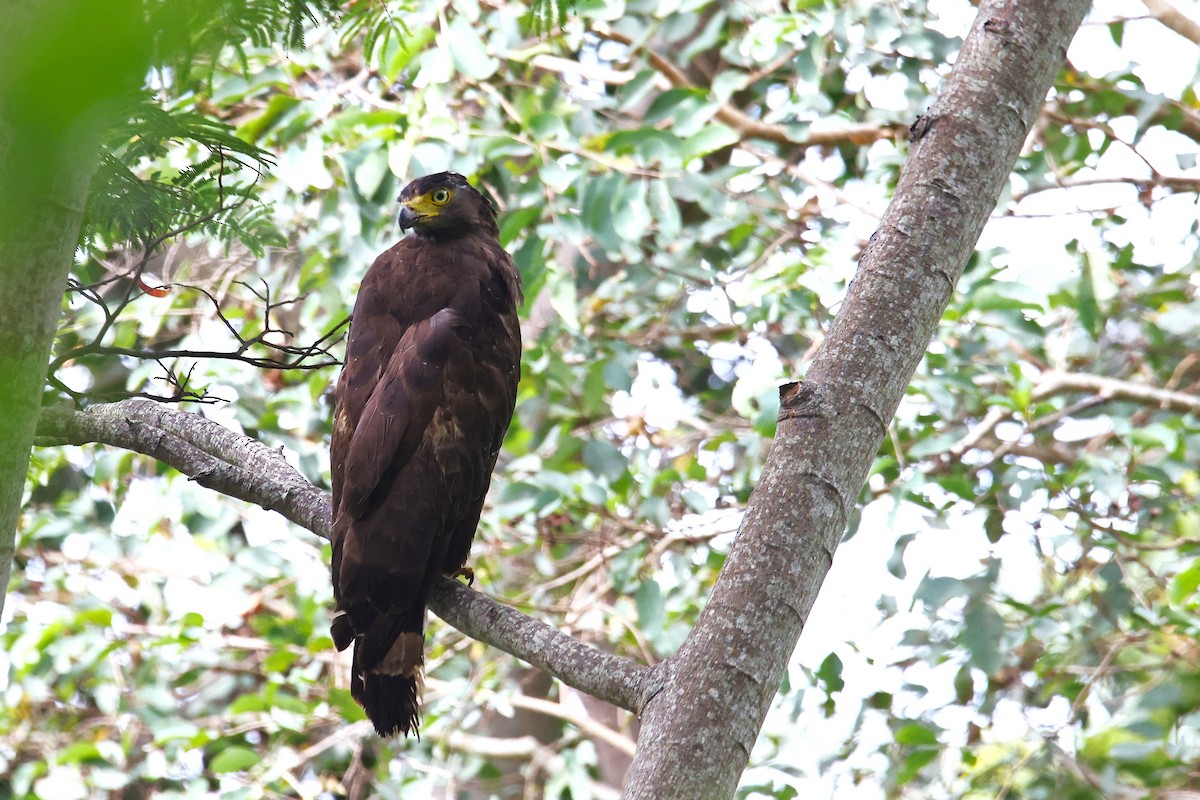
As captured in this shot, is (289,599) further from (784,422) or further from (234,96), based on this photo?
(784,422)

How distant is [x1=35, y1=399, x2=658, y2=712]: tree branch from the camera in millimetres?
1811

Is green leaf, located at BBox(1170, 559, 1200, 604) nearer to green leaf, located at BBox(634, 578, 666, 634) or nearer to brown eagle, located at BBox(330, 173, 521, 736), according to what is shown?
green leaf, located at BBox(634, 578, 666, 634)

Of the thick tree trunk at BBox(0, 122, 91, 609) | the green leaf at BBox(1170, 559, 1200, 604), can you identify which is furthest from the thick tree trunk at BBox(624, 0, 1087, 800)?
the green leaf at BBox(1170, 559, 1200, 604)

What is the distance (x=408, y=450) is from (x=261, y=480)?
0.36 m

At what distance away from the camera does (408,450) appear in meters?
2.59

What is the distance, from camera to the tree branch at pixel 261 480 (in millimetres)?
1811

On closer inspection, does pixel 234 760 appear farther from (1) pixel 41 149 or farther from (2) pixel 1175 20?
(2) pixel 1175 20

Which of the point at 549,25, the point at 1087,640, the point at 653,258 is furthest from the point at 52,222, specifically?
the point at 653,258

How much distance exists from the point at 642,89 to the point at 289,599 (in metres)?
2.68

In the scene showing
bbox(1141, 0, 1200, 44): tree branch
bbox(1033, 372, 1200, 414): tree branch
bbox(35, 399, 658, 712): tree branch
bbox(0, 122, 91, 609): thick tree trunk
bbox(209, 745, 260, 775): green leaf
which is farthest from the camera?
bbox(1141, 0, 1200, 44): tree branch

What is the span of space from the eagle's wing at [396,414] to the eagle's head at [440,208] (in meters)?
0.57

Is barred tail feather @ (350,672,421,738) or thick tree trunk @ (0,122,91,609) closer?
thick tree trunk @ (0,122,91,609)

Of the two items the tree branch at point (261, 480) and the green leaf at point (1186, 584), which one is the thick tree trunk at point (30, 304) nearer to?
the tree branch at point (261, 480)

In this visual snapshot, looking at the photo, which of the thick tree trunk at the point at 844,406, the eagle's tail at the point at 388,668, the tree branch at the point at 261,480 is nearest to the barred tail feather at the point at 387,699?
the eagle's tail at the point at 388,668
